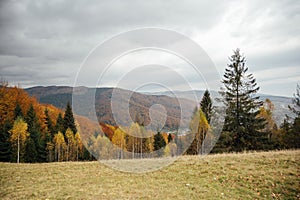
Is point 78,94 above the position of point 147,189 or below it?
above

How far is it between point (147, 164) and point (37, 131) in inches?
1225

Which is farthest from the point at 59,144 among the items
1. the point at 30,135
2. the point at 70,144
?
the point at 30,135

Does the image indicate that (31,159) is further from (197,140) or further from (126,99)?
(126,99)

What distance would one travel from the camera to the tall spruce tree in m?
26.0

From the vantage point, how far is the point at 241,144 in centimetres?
2633

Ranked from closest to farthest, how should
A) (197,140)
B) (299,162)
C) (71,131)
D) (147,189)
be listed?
(147,189)
(299,162)
(197,140)
(71,131)

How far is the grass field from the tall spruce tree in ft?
40.5

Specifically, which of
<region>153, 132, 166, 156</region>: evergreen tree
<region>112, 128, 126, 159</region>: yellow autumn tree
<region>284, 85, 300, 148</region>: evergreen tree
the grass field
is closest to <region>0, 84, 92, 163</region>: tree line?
<region>153, 132, 166, 156</region>: evergreen tree

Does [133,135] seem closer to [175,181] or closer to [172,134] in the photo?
[175,181]

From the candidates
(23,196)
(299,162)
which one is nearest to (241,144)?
(299,162)

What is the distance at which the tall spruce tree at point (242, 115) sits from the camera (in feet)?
85.5

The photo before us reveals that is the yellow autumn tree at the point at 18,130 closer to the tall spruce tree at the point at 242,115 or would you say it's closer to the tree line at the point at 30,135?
the tree line at the point at 30,135

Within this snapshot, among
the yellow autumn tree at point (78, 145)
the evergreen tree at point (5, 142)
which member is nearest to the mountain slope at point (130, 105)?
the evergreen tree at point (5, 142)

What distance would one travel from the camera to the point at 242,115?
26219 millimetres
